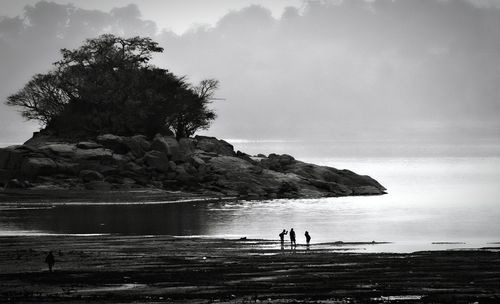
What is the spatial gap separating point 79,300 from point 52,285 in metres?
3.78

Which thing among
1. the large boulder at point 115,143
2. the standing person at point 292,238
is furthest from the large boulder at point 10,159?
the standing person at point 292,238

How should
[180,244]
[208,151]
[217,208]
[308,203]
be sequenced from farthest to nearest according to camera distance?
[208,151], [308,203], [217,208], [180,244]

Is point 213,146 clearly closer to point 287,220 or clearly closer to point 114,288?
point 287,220

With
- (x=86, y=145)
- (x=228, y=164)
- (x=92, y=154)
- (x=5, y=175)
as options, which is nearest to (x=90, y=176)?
(x=92, y=154)

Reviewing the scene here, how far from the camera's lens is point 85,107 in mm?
112938

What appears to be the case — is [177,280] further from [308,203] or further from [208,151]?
[208,151]

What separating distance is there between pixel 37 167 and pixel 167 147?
1679 centimetres

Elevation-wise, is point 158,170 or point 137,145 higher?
point 137,145

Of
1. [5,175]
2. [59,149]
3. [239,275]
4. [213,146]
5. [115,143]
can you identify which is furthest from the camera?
[213,146]

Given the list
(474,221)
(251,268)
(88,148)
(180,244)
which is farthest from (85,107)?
(251,268)

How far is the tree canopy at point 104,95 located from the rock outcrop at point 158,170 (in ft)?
14.5

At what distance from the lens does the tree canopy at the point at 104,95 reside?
111625 millimetres

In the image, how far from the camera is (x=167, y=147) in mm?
106688

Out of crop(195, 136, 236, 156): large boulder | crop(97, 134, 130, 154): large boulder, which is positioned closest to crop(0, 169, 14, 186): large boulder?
crop(97, 134, 130, 154): large boulder
